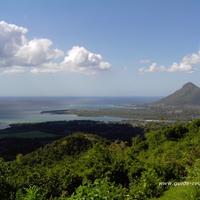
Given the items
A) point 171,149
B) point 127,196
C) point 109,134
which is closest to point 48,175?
point 127,196

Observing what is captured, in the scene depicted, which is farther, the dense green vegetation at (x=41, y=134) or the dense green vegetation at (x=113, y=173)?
the dense green vegetation at (x=41, y=134)

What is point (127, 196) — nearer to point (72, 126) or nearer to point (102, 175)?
point (102, 175)

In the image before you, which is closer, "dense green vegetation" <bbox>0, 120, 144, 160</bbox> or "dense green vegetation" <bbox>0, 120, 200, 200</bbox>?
"dense green vegetation" <bbox>0, 120, 200, 200</bbox>

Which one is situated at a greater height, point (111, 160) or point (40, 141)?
point (111, 160)

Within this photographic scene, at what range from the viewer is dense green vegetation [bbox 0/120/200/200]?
10264mm

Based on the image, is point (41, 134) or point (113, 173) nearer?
point (113, 173)

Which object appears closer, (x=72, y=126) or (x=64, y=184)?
(x=64, y=184)

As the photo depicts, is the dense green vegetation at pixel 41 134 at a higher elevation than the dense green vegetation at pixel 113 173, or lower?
lower

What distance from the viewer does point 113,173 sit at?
20.6 m

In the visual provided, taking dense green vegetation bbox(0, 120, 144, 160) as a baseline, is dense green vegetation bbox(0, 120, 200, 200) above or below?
above

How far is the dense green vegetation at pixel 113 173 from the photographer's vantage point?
1026cm

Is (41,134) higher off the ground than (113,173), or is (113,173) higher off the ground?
(113,173)

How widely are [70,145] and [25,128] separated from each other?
52281 millimetres

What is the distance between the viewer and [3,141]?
71.4 m
